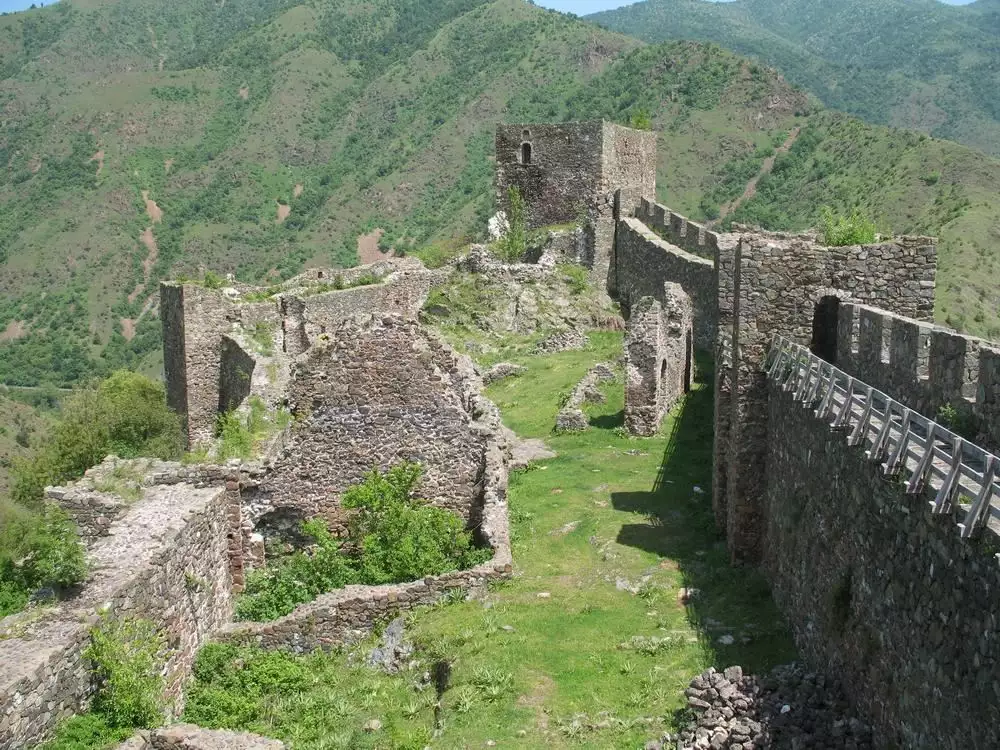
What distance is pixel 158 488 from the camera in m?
11.0

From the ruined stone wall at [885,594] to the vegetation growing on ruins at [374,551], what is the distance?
3.60 meters

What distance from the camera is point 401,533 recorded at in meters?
11.7

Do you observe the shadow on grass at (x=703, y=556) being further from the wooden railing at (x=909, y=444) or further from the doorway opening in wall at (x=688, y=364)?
the doorway opening in wall at (x=688, y=364)

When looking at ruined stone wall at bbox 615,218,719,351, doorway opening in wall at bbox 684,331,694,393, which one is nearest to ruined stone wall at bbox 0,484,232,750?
doorway opening in wall at bbox 684,331,694,393

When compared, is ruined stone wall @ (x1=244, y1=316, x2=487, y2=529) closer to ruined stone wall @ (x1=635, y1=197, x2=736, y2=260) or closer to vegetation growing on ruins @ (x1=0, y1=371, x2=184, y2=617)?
vegetation growing on ruins @ (x1=0, y1=371, x2=184, y2=617)

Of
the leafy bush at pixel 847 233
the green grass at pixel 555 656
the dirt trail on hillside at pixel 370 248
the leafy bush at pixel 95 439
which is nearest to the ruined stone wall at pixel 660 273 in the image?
the leafy bush at pixel 847 233

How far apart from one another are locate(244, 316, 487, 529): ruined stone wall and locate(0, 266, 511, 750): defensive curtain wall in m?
0.02

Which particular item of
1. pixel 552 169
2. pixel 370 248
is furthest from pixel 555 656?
pixel 370 248

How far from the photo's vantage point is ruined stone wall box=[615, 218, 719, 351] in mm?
25359

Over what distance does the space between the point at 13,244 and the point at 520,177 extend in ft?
280

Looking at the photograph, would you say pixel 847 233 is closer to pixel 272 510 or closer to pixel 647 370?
pixel 647 370

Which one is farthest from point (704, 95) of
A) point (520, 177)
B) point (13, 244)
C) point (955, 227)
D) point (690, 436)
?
point (690, 436)

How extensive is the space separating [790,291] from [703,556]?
3.39m

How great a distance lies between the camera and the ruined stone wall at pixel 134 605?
7.15 meters
